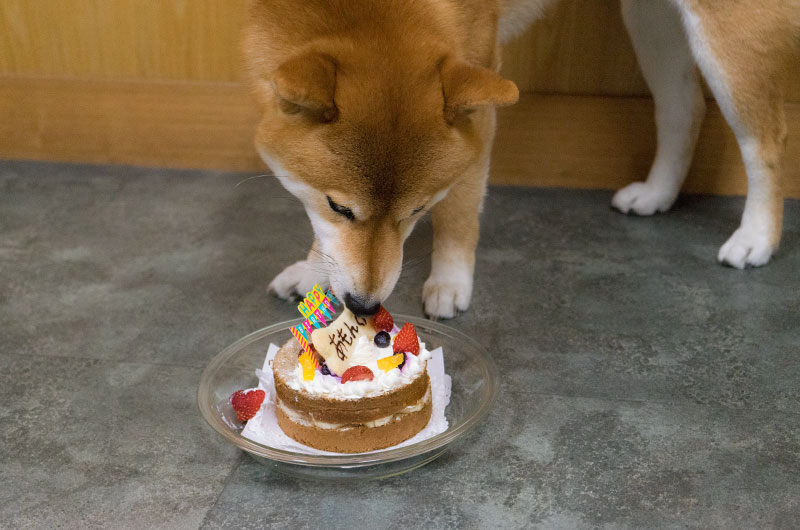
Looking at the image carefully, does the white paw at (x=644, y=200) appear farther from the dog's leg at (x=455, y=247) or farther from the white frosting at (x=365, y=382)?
the white frosting at (x=365, y=382)

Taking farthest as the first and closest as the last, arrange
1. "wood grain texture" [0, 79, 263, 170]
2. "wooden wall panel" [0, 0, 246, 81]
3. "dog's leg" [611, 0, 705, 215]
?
"wood grain texture" [0, 79, 263, 170]
"wooden wall panel" [0, 0, 246, 81]
"dog's leg" [611, 0, 705, 215]

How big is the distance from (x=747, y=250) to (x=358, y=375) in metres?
1.31

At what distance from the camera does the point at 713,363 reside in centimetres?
169

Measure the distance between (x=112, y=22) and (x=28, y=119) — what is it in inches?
19.7

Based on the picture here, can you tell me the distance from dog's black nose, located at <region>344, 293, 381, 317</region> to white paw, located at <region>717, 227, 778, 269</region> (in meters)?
1.16

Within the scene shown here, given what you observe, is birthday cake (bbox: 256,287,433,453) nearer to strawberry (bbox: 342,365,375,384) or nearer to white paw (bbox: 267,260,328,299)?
strawberry (bbox: 342,365,375,384)

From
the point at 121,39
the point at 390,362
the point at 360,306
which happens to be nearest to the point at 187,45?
the point at 121,39

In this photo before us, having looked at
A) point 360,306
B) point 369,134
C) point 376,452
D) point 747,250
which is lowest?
point 747,250

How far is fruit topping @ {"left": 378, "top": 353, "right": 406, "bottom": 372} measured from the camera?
136 cm

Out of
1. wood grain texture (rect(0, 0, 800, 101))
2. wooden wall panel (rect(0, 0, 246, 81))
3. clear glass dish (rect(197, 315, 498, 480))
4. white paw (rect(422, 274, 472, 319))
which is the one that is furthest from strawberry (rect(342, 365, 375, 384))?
wooden wall panel (rect(0, 0, 246, 81))

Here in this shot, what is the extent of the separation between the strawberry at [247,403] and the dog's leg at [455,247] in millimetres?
611

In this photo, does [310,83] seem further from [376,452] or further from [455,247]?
[455,247]

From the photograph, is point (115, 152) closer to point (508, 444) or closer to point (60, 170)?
point (60, 170)

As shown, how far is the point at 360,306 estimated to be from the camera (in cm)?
145
